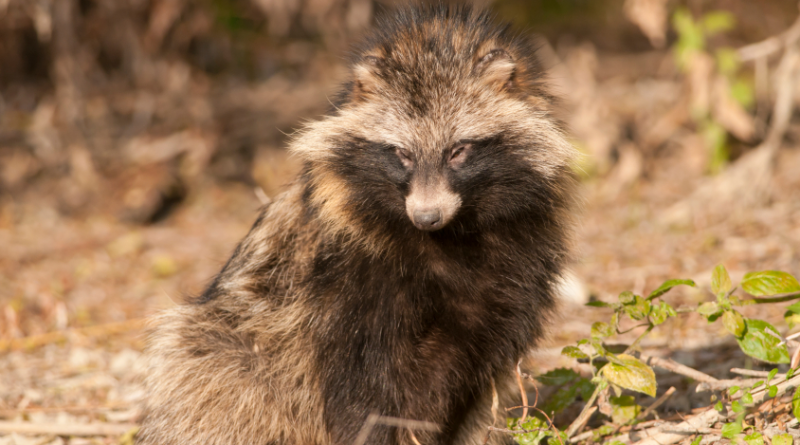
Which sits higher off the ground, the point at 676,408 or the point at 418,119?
the point at 418,119

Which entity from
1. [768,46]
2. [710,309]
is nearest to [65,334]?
[710,309]

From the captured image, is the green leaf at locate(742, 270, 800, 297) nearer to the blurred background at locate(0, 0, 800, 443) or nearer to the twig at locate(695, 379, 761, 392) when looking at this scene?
the twig at locate(695, 379, 761, 392)

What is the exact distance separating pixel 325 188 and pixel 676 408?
2493 millimetres

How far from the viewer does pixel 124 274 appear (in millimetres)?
8125

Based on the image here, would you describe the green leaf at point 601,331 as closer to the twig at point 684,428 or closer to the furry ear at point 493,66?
the twig at point 684,428

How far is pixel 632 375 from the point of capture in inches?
A: 138

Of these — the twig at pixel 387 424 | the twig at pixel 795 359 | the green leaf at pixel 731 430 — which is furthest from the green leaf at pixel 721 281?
the twig at pixel 387 424

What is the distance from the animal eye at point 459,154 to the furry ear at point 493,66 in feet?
1.28

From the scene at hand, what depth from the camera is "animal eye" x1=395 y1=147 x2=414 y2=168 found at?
140 inches

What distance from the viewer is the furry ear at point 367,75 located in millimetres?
3705

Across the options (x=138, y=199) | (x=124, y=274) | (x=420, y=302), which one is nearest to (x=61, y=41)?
(x=138, y=199)

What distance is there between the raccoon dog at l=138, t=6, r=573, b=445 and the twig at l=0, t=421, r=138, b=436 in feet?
2.81

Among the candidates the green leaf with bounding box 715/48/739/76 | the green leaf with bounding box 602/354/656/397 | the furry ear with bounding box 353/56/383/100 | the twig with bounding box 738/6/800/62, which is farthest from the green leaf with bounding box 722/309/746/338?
the green leaf with bounding box 715/48/739/76

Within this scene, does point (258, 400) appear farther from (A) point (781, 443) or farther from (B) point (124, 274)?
(B) point (124, 274)
